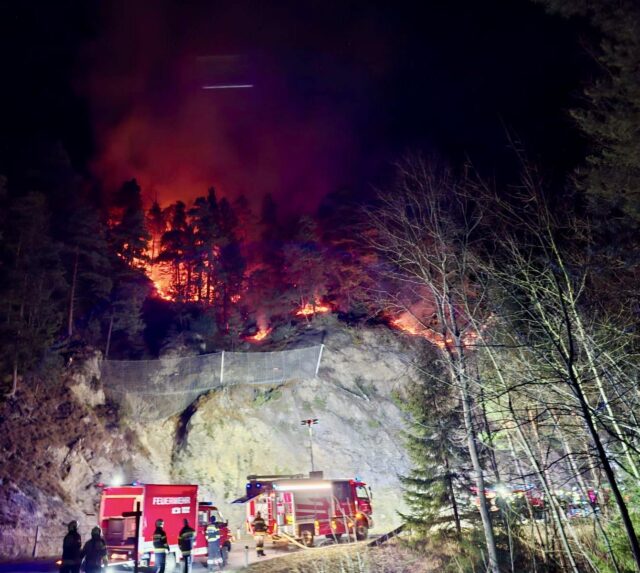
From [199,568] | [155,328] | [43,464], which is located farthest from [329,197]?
[199,568]

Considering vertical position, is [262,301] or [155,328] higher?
[262,301]

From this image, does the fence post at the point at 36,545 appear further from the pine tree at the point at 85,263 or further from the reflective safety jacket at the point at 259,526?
the pine tree at the point at 85,263

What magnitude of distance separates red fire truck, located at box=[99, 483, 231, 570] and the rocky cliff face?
30.2 ft

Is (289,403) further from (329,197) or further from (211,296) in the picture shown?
(329,197)

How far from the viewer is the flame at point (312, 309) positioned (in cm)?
4103

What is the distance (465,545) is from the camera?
1616 centimetres

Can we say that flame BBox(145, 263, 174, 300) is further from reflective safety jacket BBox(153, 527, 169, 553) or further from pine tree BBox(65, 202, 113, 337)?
reflective safety jacket BBox(153, 527, 169, 553)

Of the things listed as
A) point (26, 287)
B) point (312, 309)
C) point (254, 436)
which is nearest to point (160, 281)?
point (312, 309)

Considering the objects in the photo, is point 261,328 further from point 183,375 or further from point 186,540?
point 186,540

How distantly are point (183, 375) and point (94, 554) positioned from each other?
19050 millimetres

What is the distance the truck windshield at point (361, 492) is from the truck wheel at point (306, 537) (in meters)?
4.08

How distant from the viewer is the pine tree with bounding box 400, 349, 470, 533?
1730 cm

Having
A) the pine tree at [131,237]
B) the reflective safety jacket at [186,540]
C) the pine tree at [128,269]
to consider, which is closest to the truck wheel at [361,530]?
the reflective safety jacket at [186,540]

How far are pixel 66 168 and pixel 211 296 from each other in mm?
19338
